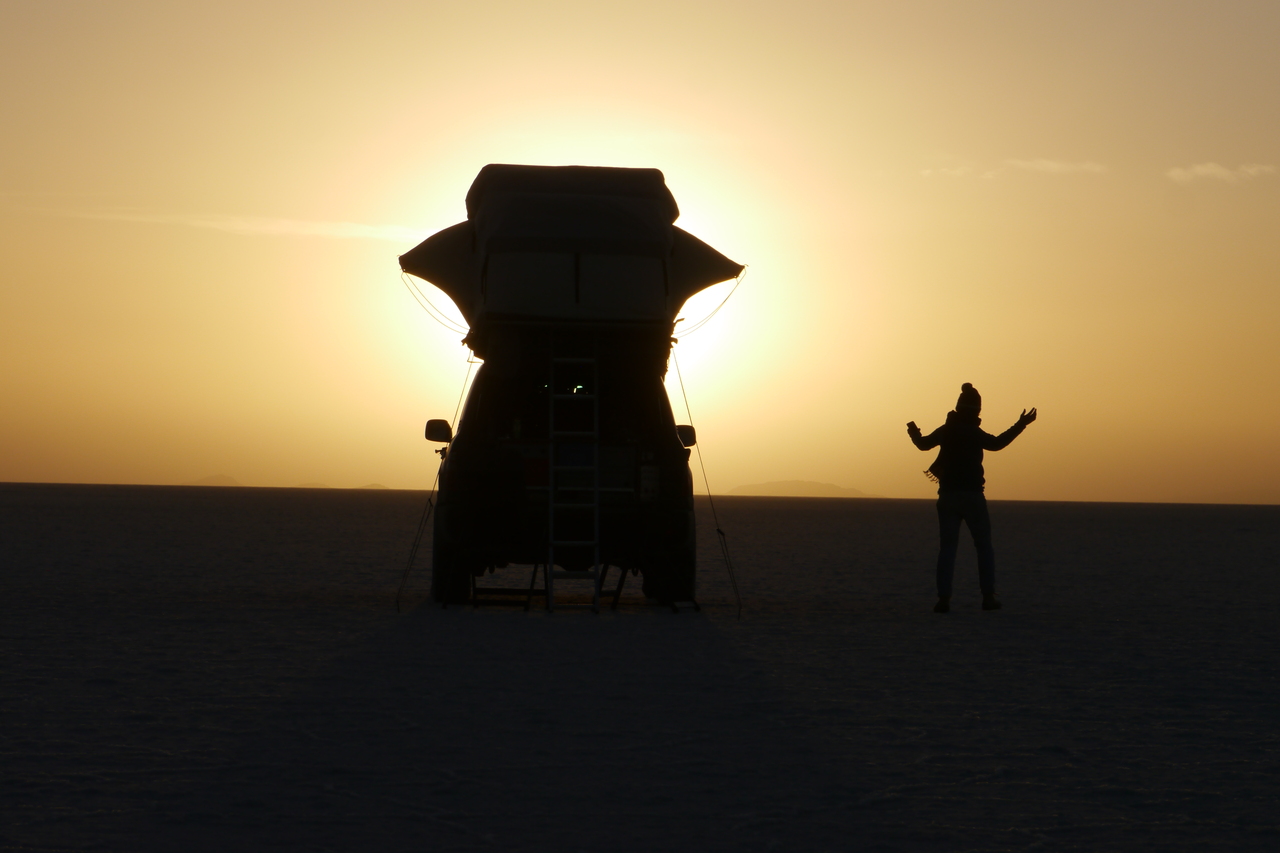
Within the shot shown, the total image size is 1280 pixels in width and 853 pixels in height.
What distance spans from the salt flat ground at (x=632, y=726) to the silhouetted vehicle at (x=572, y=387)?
720 millimetres

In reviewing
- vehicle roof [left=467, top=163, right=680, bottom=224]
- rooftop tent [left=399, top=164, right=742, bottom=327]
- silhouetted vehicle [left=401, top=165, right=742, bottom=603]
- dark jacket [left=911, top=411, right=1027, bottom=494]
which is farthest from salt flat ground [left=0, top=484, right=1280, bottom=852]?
vehicle roof [left=467, top=163, right=680, bottom=224]

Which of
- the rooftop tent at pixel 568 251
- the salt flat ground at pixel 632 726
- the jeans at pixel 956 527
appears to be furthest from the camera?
the jeans at pixel 956 527

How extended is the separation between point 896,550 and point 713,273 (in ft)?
58.6

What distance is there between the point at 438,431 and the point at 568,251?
2.13 meters

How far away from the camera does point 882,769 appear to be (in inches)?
250

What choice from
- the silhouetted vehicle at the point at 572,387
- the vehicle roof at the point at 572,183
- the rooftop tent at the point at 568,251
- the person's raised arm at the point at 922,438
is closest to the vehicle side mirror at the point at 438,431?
the silhouetted vehicle at the point at 572,387

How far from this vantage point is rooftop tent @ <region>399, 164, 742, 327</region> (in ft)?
43.3

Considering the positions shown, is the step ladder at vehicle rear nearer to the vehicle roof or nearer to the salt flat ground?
the salt flat ground

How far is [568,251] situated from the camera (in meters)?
13.3

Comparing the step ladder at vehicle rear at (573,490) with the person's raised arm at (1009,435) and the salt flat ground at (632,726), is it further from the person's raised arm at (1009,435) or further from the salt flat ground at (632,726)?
the person's raised arm at (1009,435)

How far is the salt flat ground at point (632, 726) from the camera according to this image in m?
5.29

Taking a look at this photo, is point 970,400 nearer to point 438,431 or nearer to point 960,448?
point 960,448

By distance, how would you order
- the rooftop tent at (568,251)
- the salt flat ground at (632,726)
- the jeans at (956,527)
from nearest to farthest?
the salt flat ground at (632,726)
the rooftop tent at (568,251)
the jeans at (956,527)

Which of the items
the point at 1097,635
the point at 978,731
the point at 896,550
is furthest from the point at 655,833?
Result: the point at 896,550
